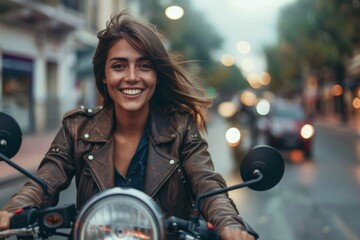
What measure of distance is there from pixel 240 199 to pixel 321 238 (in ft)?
10.6

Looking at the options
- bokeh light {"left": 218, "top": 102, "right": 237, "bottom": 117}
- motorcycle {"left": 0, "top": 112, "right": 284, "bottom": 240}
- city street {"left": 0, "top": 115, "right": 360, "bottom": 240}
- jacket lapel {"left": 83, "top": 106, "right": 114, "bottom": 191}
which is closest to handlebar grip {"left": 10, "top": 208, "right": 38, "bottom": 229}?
motorcycle {"left": 0, "top": 112, "right": 284, "bottom": 240}

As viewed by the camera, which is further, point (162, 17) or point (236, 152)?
point (162, 17)

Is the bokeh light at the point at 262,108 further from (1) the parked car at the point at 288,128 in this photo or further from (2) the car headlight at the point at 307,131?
(2) the car headlight at the point at 307,131

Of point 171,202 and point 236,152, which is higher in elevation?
point 171,202

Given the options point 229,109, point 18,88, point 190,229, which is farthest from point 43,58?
point 190,229

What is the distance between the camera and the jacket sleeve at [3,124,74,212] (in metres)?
2.57

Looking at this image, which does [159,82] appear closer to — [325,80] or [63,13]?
[63,13]

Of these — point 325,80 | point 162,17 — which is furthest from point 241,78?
point 162,17

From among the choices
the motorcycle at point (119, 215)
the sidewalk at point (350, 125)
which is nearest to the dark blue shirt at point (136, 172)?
the motorcycle at point (119, 215)

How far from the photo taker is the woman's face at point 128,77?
8.80ft

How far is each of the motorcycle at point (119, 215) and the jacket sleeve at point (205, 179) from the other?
149mm

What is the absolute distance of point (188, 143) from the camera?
286cm

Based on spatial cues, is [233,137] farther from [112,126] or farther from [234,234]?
[234,234]

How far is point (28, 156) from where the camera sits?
1648 centimetres
